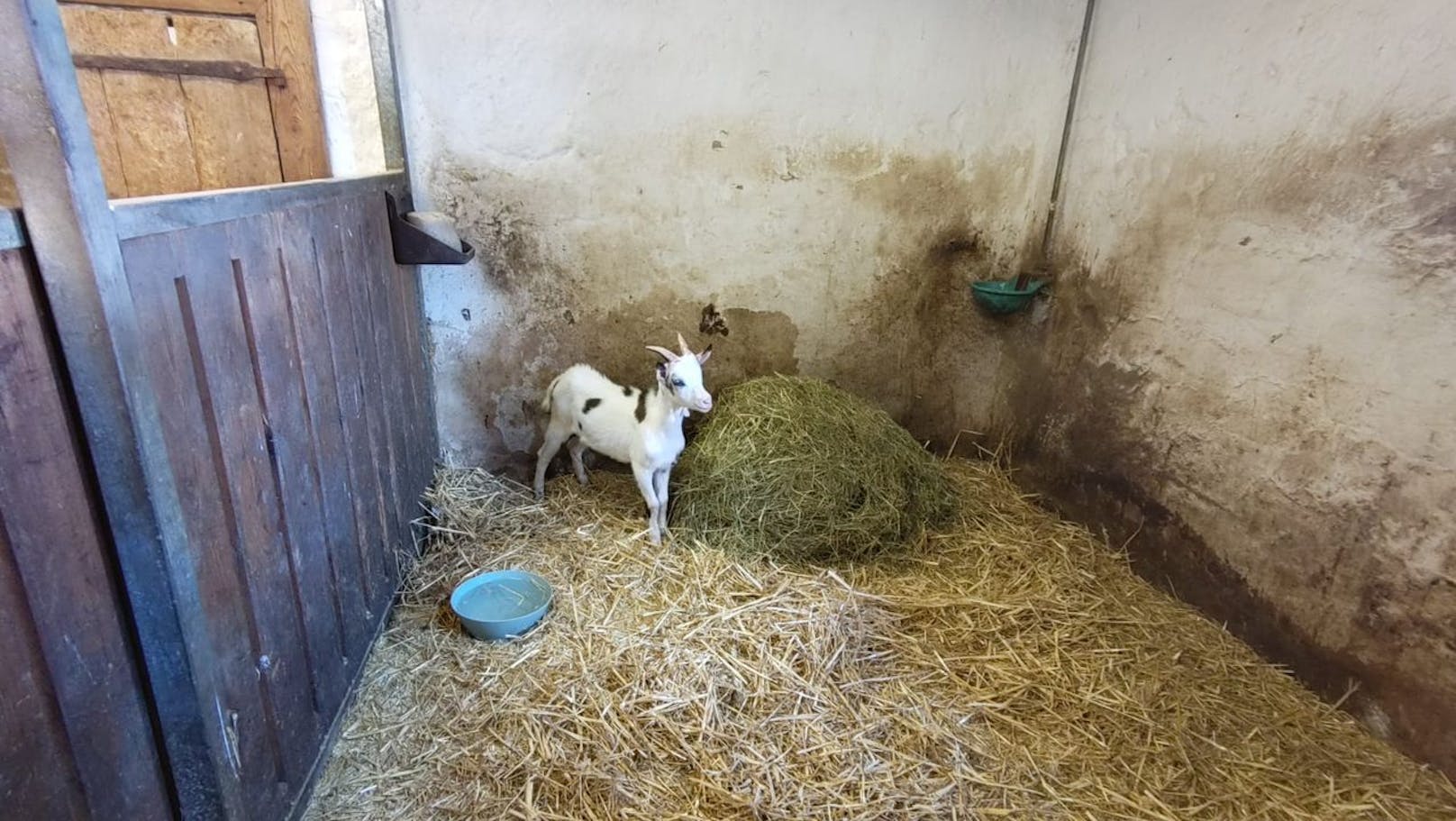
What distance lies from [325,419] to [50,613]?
933mm

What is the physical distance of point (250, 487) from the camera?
1.54 meters

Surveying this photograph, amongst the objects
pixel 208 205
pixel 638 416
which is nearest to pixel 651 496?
pixel 638 416

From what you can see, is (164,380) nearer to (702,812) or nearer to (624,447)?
(702,812)

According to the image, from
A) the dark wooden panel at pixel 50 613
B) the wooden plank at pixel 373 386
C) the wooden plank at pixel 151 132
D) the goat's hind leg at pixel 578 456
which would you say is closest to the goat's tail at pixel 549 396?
the goat's hind leg at pixel 578 456

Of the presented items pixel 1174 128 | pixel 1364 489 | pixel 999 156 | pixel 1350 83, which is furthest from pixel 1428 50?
pixel 999 156

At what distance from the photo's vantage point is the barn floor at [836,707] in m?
1.89

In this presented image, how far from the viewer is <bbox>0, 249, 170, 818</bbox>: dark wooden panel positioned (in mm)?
989

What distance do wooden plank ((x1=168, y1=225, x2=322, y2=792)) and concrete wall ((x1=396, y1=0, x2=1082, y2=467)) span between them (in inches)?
63.5

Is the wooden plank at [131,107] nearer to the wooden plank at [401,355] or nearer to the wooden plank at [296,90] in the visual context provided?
the wooden plank at [296,90]

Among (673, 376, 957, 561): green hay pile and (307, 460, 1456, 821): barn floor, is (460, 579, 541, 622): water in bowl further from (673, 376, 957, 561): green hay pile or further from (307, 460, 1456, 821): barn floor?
(673, 376, 957, 561): green hay pile

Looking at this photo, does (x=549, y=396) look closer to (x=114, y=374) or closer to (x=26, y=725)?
(x=114, y=374)

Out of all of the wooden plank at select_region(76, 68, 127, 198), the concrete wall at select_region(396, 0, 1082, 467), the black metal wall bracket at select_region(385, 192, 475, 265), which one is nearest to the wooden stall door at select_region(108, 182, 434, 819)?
the black metal wall bracket at select_region(385, 192, 475, 265)

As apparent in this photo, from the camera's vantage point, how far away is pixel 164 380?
1244 mm

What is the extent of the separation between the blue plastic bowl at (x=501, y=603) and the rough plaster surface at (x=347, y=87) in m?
1.65
